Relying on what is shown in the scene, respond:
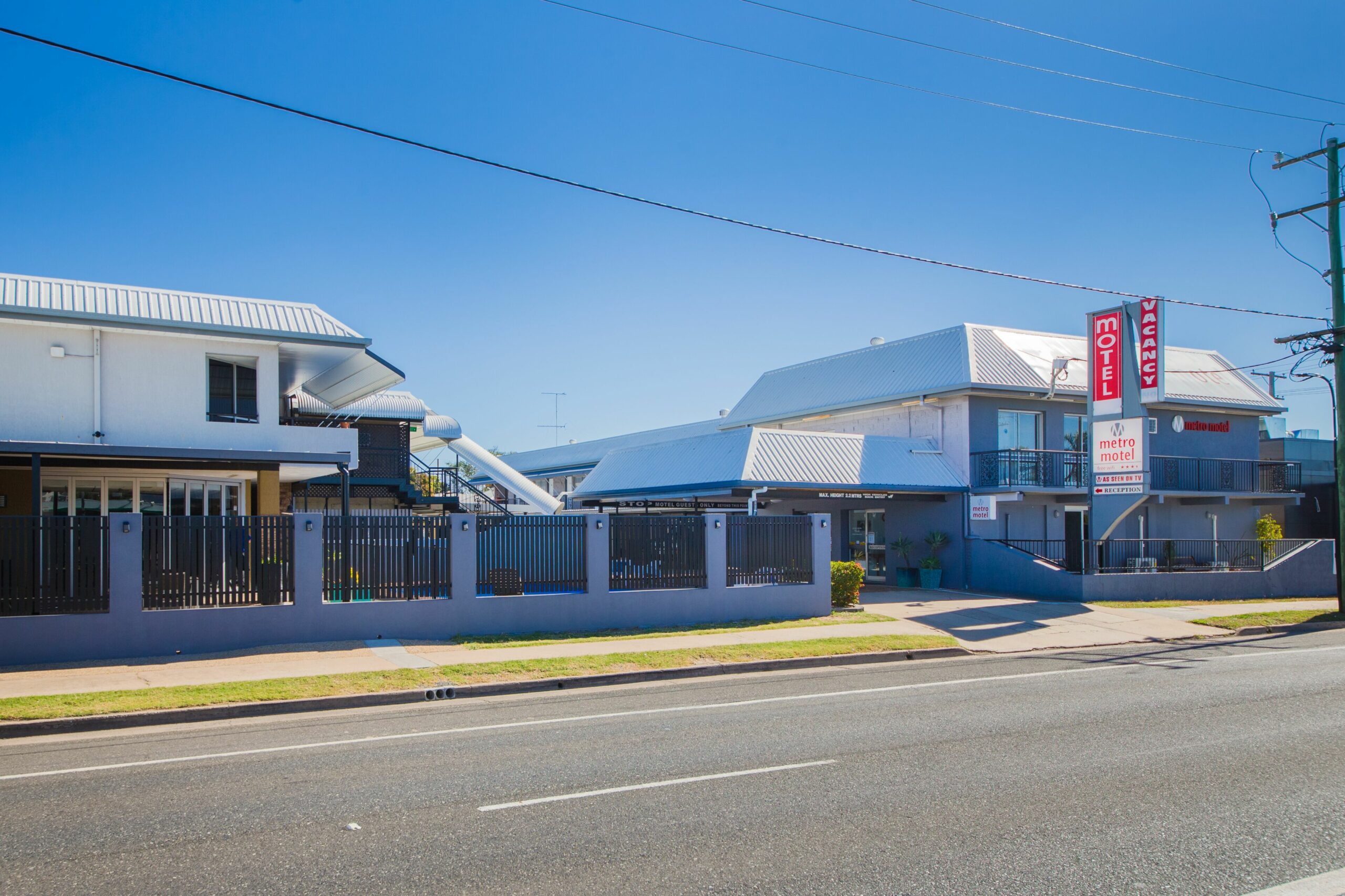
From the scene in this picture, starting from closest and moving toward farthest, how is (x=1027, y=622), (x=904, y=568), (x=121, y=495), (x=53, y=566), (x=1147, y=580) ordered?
(x=53, y=566)
(x=1027, y=622)
(x=121, y=495)
(x=1147, y=580)
(x=904, y=568)

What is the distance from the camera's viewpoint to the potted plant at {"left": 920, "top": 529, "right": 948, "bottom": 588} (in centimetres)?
2652

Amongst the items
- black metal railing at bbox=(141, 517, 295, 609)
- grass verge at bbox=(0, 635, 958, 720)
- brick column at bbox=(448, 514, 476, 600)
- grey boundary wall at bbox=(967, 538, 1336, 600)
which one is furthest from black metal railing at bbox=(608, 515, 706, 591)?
grey boundary wall at bbox=(967, 538, 1336, 600)

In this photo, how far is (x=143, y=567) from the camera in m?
14.6

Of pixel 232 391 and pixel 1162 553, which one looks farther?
pixel 1162 553

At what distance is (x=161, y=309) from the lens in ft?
66.1

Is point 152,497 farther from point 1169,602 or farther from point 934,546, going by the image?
point 1169,602

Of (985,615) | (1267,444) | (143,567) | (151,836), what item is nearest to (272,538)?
(143,567)

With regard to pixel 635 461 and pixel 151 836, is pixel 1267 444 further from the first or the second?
pixel 151 836

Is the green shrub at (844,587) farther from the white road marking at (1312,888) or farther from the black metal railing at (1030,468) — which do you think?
the white road marking at (1312,888)

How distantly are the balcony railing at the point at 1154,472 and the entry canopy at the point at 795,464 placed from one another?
99 cm

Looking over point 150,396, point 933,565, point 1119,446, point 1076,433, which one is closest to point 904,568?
point 933,565

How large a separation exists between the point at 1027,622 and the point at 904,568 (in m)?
7.46

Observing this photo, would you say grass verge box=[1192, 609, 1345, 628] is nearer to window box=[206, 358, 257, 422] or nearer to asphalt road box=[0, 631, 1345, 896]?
asphalt road box=[0, 631, 1345, 896]

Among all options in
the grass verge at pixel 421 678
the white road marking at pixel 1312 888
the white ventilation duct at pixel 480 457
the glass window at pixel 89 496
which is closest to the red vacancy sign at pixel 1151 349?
the grass verge at pixel 421 678
